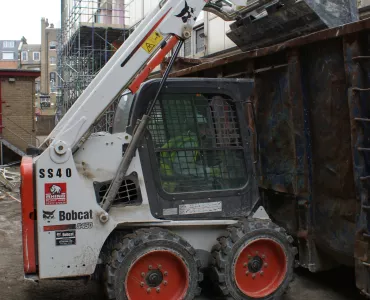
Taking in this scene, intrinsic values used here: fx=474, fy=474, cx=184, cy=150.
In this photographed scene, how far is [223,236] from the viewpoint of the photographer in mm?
4469

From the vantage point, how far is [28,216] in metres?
4.04

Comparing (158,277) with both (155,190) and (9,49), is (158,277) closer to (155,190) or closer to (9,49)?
(155,190)

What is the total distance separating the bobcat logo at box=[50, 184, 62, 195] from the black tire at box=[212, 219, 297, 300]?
5.06 feet

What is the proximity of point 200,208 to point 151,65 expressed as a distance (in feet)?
4.66

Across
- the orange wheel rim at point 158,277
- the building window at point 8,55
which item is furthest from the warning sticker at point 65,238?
the building window at point 8,55

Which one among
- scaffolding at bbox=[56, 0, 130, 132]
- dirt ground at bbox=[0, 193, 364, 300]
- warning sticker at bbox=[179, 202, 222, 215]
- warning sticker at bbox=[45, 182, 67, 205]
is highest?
scaffolding at bbox=[56, 0, 130, 132]

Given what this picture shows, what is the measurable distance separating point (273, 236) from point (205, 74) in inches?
111

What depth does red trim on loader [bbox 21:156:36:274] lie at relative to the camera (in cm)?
398

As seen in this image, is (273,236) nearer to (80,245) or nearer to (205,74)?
(80,245)

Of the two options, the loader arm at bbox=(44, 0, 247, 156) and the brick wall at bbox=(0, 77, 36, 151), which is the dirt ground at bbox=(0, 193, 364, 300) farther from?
the brick wall at bbox=(0, 77, 36, 151)

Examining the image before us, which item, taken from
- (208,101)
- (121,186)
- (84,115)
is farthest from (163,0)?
(121,186)

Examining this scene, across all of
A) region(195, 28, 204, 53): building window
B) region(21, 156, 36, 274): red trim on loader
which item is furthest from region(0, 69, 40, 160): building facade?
region(21, 156, 36, 274): red trim on loader

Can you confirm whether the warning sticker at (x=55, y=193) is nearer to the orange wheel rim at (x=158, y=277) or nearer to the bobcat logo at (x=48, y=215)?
the bobcat logo at (x=48, y=215)

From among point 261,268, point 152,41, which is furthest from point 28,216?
point 261,268
